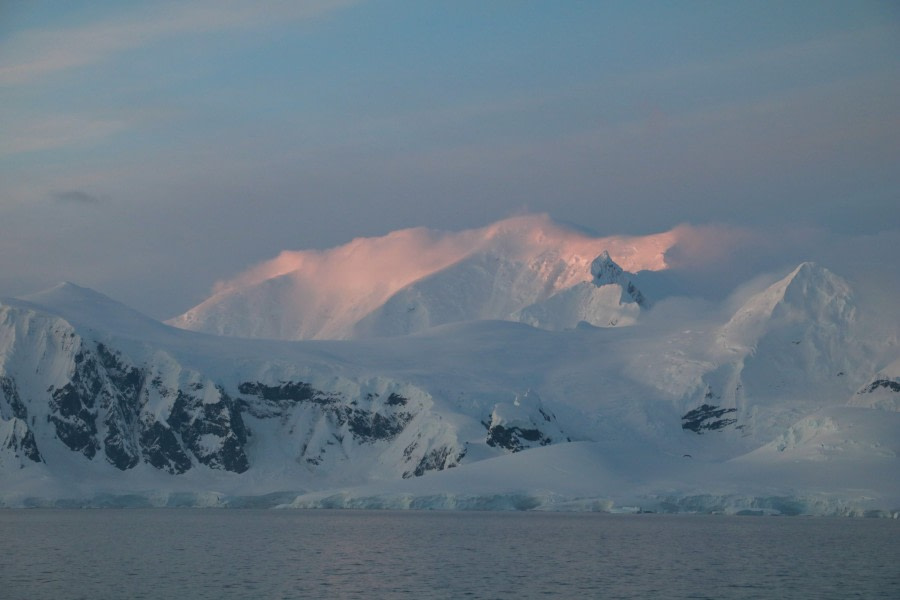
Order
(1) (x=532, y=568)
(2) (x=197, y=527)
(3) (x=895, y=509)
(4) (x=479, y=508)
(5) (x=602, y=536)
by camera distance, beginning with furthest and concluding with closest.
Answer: (4) (x=479, y=508)
(3) (x=895, y=509)
(2) (x=197, y=527)
(5) (x=602, y=536)
(1) (x=532, y=568)

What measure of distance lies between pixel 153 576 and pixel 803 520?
11548cm

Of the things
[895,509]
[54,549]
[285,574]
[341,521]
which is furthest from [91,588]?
[895,509]

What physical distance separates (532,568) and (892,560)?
2942 cm

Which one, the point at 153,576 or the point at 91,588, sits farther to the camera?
the point at 153,576

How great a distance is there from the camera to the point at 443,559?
109188 millimetres

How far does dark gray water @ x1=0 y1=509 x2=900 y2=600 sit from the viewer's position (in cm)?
8706

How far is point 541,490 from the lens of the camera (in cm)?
19750

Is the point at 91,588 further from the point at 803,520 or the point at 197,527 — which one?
the point at 803,520

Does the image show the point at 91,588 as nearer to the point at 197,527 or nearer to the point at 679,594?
the point at 679,594

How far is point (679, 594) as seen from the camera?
85.4 meters

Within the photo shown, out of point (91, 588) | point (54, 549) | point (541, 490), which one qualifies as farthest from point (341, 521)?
point (91, 588)

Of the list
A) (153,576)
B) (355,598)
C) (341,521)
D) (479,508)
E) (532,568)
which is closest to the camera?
(355,598)

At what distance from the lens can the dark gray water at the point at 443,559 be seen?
8706 cm

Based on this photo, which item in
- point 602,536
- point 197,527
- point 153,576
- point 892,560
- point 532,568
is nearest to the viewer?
point 153,576
